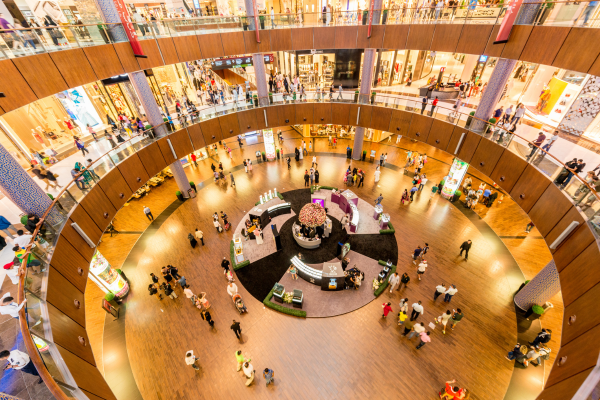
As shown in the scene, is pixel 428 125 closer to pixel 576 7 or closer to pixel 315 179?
pixel 576 7

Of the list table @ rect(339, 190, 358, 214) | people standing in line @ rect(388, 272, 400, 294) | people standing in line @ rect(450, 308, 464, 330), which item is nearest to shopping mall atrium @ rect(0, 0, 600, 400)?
people standing in line @ rect(450, 308, 464, 330)

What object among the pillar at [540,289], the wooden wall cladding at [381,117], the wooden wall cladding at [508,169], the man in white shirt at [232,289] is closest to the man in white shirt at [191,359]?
the man in white shirt at [232,289]

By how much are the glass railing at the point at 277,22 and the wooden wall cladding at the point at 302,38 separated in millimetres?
305

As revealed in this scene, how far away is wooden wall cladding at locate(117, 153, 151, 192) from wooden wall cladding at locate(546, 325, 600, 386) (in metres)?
17.7

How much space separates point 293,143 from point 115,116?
51.5ft

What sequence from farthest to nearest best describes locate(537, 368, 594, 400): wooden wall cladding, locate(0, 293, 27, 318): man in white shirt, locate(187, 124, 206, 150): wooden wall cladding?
locate(187, 124, 206, 150): wooden wall cladding < locate(0, 293, 27, 318): man in white shirt < locate(537, 368, 594, 400): wooden wall cladding

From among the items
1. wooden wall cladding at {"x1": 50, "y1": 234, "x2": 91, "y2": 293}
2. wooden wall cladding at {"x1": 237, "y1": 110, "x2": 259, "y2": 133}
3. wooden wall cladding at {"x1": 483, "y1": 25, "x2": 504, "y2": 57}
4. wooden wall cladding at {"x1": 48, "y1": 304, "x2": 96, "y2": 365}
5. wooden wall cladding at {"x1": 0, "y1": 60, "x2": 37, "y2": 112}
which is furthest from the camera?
wooden wall cladding at {"x1": 237, "y1": 110, "x2": 259, "y2": 133}

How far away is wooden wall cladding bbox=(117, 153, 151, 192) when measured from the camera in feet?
40.7

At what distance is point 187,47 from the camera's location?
14656 millimetres

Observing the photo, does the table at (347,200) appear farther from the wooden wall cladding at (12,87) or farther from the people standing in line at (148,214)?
the wooden wall cladding at (12,87)

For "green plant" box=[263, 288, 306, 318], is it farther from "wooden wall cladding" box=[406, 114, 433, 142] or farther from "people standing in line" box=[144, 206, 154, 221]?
"wooden wall cladding" box=[406, 114, 433, 142]

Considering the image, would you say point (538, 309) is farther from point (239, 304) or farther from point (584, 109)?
point (239, 304)

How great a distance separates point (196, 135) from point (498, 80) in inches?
704

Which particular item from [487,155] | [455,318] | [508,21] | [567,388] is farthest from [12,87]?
[487,155]
